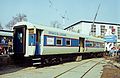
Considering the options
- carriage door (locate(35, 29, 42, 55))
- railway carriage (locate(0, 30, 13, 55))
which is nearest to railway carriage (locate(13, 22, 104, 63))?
carriage door (locate(35, 29, 42, 55))

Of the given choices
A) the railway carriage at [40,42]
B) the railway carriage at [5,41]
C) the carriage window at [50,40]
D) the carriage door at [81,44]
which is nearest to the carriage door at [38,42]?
the railway carriage at [40,42]

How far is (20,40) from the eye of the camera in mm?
18766

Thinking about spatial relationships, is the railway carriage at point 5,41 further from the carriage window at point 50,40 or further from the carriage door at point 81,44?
the carriage window at point 50,40

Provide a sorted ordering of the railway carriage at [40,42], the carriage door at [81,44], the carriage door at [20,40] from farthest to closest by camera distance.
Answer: the carriage door at [81,44] < the carriage door at [20,40] < the railway carriage at [40,42]

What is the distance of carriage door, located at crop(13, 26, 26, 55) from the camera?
58.8ft

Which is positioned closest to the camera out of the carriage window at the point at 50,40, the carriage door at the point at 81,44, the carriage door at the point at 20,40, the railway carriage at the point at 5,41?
the carriage door at the point at 20,40

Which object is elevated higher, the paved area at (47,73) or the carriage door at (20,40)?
the carriage door at (20,40)

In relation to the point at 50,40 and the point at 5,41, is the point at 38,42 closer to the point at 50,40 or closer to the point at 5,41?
the point at 50,40

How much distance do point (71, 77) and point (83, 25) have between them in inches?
2454

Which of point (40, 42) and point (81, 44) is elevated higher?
point (40, 42)

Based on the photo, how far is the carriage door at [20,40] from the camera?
705 inches

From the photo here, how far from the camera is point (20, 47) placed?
1852 cm

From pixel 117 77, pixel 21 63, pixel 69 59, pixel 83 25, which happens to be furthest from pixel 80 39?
pixel 83 25

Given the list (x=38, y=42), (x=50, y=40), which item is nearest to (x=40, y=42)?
(x=38, y=42)
